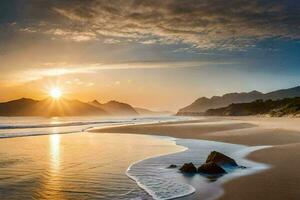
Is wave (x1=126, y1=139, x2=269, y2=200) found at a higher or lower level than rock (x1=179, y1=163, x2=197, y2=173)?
lower

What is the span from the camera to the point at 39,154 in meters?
24.3

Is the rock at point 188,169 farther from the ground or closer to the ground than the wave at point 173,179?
farther from the ground

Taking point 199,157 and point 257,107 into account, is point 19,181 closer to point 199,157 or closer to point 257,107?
point 199,157

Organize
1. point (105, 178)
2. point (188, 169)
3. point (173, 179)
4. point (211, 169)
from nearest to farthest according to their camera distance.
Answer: point (173, 179) → point (105, 178) → point (211, 169) → point (188, 169)

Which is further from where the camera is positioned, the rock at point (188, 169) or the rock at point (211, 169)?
the rock at point (188, 169)

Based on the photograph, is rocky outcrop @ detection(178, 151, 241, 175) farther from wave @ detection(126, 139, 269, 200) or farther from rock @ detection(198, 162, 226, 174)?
wave @ detection(126, 139, 269, 200)

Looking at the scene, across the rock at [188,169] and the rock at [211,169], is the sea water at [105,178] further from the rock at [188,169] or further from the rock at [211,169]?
the rock at [211,169]

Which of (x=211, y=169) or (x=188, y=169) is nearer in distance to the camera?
(x=211, y=169)

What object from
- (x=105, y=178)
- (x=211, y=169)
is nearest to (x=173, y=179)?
(x=211, y=169)

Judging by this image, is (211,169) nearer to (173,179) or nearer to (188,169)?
(188,169)

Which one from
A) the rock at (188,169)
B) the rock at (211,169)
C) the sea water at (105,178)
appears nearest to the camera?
the sea water at (105,178)

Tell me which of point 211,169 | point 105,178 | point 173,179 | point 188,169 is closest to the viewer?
point 173,179

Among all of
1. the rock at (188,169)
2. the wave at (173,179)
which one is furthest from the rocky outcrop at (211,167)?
the wave at (173,179)

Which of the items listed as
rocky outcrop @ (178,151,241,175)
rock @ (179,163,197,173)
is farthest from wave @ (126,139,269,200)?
rocky outcrop @ (178,151,241,175)
